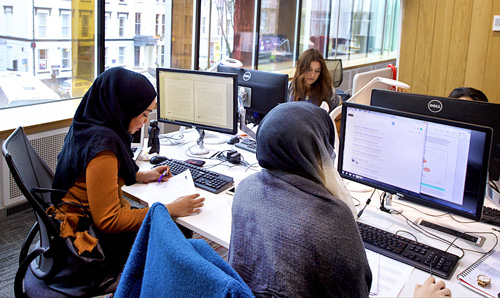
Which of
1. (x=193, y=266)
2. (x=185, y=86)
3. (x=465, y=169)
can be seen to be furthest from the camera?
(x=185, y=86)

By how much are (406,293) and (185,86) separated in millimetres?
1713

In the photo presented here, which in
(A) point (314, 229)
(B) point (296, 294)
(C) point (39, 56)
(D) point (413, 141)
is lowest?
(B) point (296, 294)

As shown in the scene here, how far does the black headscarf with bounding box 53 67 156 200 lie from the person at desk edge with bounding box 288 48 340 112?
1.96 meters

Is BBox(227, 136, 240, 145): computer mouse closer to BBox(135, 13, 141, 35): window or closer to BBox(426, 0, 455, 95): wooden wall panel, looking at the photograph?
BBox(135, 13, 141, 35): window

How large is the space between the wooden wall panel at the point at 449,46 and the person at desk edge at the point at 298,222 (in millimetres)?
3076

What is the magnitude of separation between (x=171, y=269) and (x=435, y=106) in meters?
1.61

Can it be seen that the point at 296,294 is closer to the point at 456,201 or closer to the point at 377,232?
the point at 377,232

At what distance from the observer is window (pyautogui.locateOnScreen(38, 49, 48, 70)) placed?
3568mm

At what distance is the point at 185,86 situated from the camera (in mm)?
2598

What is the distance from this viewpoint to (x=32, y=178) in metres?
1.65

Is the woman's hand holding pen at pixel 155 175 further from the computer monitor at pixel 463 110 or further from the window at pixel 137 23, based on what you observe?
the window at pixel 137 23

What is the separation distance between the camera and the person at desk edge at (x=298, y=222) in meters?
1.10

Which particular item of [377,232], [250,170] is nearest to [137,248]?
[377,232]

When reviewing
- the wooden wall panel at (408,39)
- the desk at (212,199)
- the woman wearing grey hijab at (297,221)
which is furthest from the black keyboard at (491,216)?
the wooden wall panel at (408,39)
